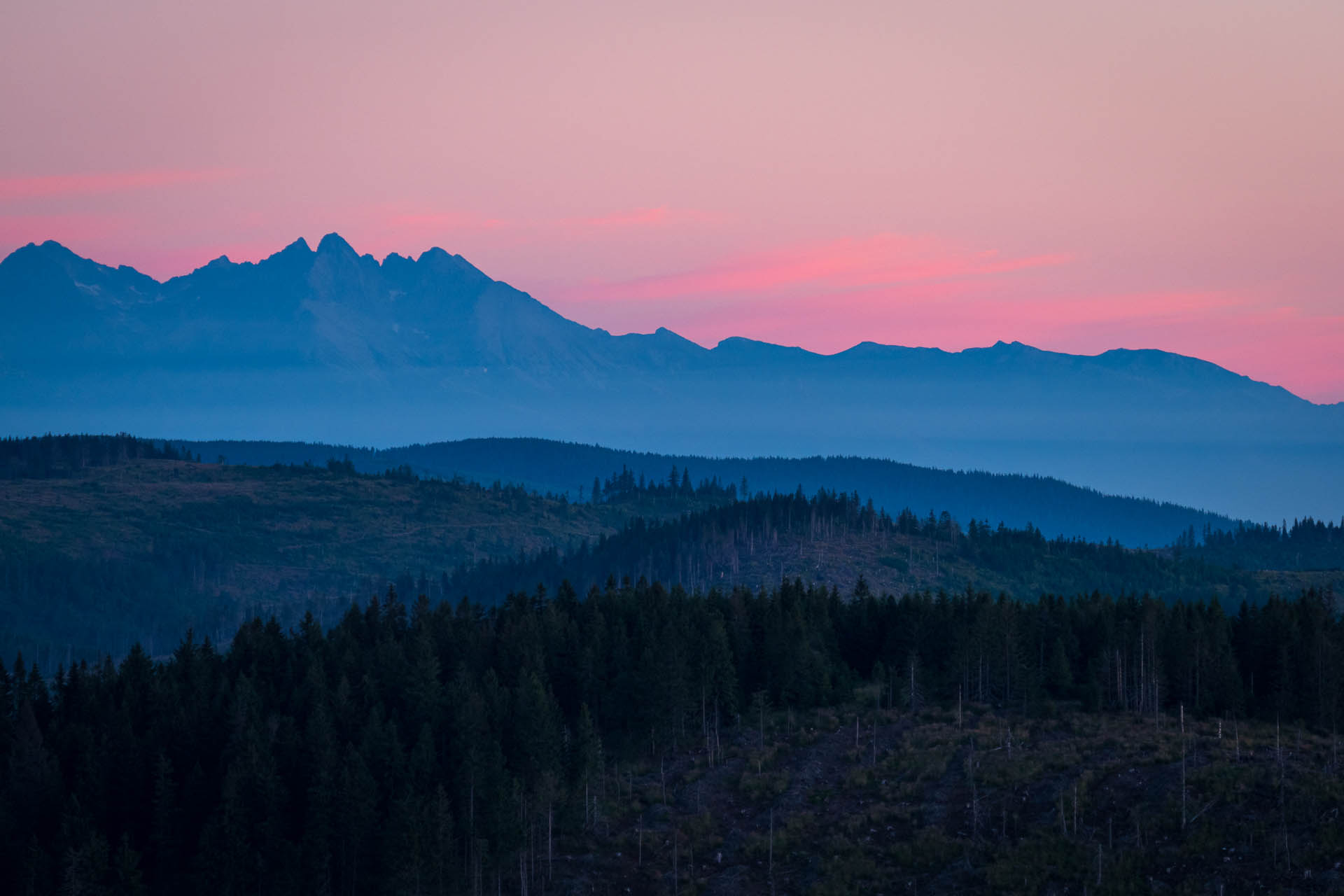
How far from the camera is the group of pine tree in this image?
229 feet

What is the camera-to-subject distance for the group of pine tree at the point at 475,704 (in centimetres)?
6994

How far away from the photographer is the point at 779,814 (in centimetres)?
7356

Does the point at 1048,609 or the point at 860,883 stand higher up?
the point at 1048,609

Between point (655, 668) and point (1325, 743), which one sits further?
point (655, 668)

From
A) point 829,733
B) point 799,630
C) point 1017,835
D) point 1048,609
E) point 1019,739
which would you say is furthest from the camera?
point 1048,609

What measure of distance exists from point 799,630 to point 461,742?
3014cm

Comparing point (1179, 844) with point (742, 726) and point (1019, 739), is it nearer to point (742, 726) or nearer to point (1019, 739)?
point (1019, 739)

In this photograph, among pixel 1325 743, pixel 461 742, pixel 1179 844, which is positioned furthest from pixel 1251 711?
pixel 461 742

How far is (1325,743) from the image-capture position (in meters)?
75.1

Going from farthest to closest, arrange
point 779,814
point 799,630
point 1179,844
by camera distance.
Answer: point 799,630
point 779,814
point 1179,844

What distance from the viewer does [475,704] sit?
254ft

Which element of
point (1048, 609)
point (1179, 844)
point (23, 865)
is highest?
point (1048, 609)

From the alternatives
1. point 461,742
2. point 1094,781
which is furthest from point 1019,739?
point 461,742

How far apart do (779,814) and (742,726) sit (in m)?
17.3
